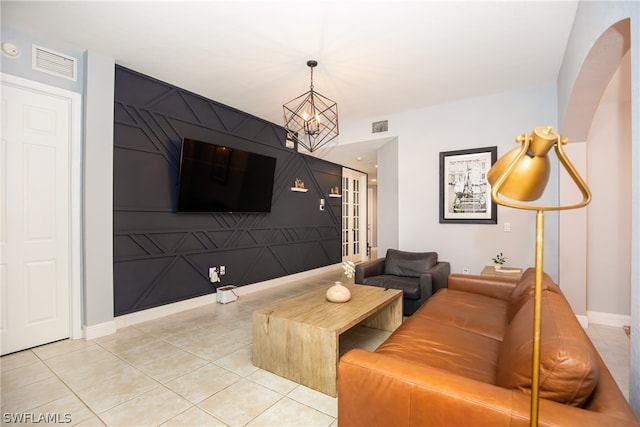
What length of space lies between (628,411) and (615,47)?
205cm

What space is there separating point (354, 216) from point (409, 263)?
12.8 feet

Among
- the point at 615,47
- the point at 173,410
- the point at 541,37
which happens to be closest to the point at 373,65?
the point at 541,37

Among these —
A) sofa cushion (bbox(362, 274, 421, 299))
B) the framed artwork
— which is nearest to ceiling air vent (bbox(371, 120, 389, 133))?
the framed artwork

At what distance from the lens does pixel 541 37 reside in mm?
2729

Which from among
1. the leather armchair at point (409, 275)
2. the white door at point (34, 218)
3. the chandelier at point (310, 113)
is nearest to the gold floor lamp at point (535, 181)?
the chandelier at point (310, 113)

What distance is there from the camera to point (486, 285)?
298 centimetres

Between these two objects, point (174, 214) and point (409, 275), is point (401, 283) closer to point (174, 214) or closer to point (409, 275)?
point (409, 275)

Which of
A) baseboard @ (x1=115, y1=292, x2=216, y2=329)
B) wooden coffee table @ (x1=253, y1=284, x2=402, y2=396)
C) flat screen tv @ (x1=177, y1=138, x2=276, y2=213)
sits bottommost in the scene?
baseboard @ (x1=115, y1=292, x2=216, y2=329)

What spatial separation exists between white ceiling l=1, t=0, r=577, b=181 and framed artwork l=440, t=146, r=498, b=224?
843mm

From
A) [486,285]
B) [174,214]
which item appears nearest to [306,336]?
[486,285]

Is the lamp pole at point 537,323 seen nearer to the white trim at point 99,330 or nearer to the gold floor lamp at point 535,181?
the gold floor lamp at point 535,181

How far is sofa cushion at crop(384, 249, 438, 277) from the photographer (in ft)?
13.0

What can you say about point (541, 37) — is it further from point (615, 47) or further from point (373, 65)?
point (373, 65)

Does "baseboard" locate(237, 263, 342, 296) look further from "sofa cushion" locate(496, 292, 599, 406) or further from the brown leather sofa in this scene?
"sofa cushion" locate(496, 292, 599, 406)
